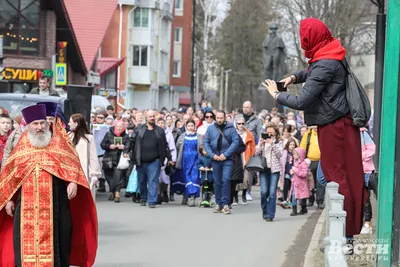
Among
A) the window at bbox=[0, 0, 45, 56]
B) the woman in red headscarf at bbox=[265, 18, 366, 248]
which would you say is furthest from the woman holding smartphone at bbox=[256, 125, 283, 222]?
the window at bbox=[0, 0, 45, 56]

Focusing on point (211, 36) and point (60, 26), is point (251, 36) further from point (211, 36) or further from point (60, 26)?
point (60, 26)

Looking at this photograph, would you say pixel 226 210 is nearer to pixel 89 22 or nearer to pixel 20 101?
pixel 20 101

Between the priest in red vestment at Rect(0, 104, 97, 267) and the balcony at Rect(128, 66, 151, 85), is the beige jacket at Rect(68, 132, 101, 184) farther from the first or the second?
the balcony at Rect(128, 66, 151, 85)

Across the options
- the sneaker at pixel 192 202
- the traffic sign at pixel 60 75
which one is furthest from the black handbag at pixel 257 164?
the traffic sign at pixel 60 75

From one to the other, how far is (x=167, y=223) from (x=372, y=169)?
469 centimetres

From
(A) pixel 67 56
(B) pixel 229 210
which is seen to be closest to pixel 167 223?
(B) pixel 229 210

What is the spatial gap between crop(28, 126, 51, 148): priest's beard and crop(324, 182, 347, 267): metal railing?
3.06 m

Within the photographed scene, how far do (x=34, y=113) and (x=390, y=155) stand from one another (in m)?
3.29

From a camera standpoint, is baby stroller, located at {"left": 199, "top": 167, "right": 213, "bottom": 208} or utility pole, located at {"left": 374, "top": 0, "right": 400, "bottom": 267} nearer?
utility pole, located at {"left": 374, "top": 0, "right": 400, "bottom": 267}

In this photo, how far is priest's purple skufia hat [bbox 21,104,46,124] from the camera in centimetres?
932

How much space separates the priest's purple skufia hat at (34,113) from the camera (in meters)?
9.32

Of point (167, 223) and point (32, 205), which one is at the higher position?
point (32, 205)

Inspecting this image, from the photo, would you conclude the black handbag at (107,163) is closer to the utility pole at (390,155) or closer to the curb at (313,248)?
the curb at (313,248)

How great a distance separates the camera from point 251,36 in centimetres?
8594
